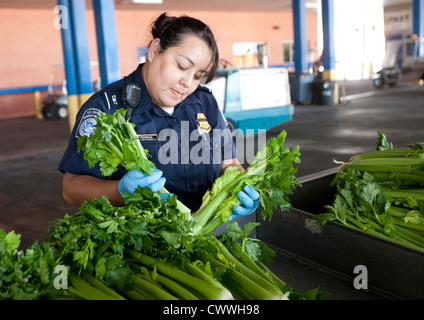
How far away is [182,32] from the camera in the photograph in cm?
187

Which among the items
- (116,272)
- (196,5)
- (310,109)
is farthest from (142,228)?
(196,5)

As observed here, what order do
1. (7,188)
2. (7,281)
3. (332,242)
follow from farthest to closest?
(7,188)
(332,242)
(7,281)

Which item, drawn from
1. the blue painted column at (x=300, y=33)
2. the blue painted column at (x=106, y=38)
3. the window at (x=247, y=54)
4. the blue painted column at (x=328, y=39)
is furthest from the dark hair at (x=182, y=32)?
the window at (x=247, y=54)

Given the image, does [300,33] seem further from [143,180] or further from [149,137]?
[143,180]

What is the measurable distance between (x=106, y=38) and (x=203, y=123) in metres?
7.26

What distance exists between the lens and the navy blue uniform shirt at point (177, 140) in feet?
6.45

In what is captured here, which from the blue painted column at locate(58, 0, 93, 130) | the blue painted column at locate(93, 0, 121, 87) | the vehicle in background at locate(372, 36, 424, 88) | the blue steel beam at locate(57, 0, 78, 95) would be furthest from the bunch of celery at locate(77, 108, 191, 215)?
the vehicle in background at locate(372, 36, 424, 88)

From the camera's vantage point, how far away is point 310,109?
1414cm

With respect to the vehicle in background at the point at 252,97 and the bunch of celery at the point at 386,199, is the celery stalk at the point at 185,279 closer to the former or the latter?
the bunch of celery at the point at 386,199

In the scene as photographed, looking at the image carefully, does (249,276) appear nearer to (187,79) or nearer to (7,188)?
(187,79)

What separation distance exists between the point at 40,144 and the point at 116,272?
10068 millimetres

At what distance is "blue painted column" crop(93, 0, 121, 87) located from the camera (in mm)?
8688

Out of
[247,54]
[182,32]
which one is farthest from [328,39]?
[182,32]
